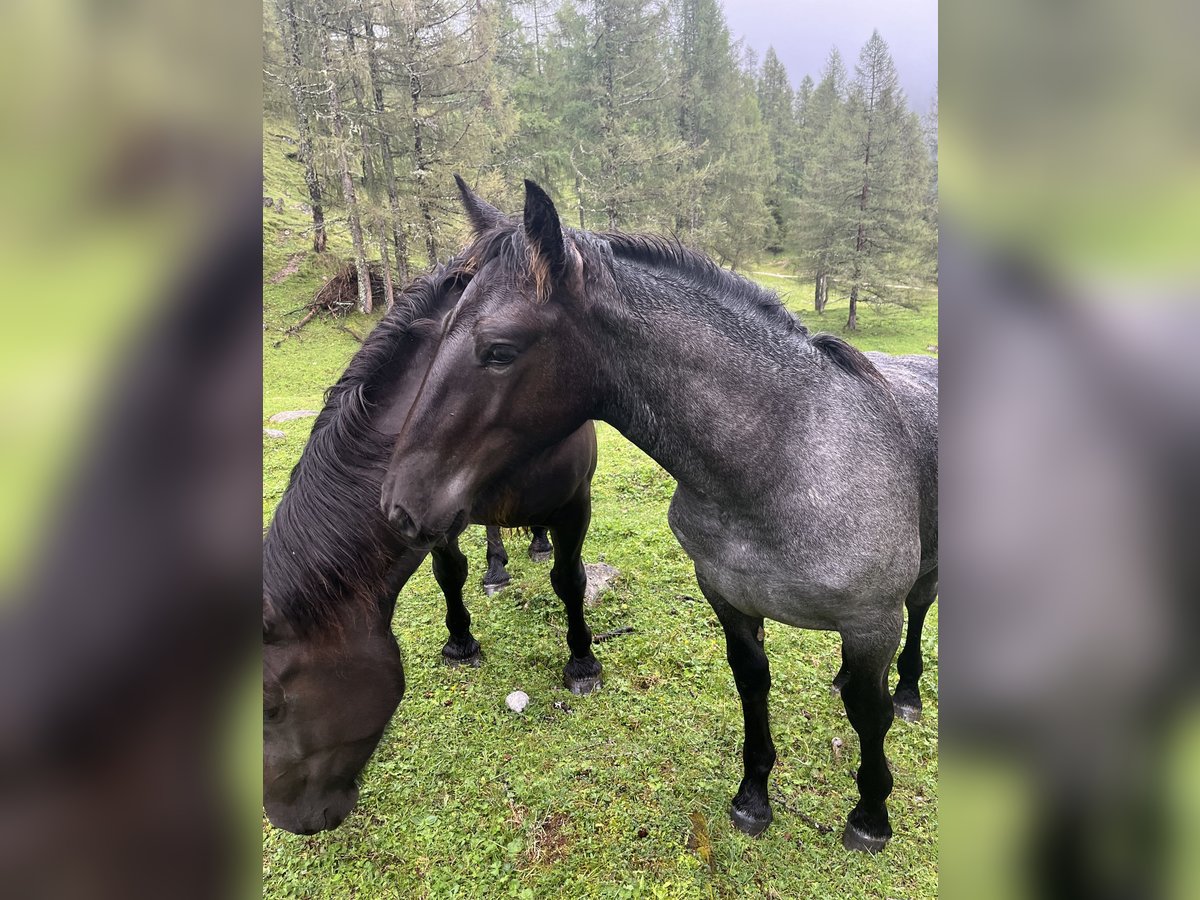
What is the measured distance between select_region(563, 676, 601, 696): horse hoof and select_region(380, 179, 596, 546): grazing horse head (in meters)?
2.11

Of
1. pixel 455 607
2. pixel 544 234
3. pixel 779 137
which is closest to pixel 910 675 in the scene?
pixel 455 607

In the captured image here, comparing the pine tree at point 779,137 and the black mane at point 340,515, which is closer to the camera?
the black mane at point 340,515

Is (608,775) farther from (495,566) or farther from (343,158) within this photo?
(343,158)

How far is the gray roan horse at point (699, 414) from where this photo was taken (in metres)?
1.68

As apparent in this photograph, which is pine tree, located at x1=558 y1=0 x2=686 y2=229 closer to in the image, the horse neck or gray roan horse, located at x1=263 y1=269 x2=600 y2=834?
gray roan horse, located at x1=263 y1=269 x2=600 y2=834

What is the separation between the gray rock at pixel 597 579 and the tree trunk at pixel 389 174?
1049cm

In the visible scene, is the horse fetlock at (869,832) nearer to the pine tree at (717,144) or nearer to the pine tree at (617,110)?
the pine tree at (617,110)

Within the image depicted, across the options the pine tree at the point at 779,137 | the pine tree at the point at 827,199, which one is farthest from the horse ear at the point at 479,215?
the pine tree at the point at 779,137

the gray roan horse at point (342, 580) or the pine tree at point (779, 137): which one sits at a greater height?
the pine tree at point (779, 137)
